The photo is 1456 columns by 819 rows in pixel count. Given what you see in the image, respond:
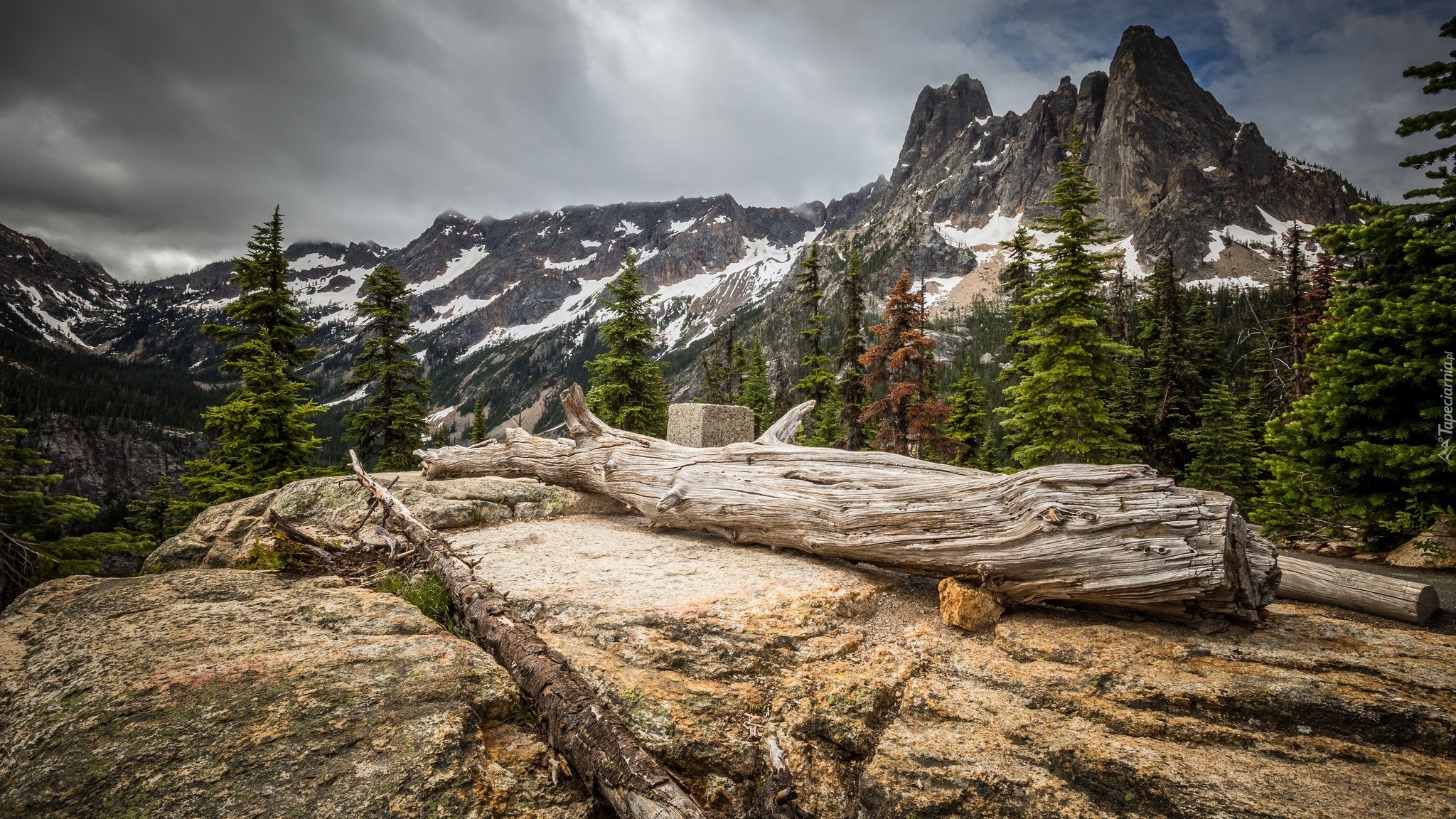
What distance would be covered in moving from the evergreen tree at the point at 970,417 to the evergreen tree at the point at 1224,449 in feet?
29.2

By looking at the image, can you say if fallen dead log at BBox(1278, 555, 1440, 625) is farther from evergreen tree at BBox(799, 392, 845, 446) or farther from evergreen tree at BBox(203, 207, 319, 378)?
evergreen tree at BBox(799, 392, 845, 446)

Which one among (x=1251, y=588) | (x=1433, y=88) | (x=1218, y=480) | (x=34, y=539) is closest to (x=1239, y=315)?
(x=1218, y=480)

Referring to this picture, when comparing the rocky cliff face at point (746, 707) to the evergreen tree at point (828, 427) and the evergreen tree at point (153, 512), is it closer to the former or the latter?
the evergreen tree at point (828, 427)

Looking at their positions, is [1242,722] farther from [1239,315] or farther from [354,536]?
[1239,315]

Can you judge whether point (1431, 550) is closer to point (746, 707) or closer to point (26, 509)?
point (746, 707)

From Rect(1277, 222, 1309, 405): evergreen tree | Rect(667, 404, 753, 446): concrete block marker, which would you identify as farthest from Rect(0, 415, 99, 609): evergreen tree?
Rect(1277, 222, 1309, 405): evergreen tree

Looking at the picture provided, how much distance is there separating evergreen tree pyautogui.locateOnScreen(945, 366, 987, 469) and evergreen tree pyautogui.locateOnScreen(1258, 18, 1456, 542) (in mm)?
18292

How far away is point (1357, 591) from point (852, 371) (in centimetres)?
2115

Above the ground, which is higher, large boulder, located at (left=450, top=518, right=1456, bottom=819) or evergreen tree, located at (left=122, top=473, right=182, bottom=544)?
large boulder, located at (left=450, top=518, right=1456, bottom=819)

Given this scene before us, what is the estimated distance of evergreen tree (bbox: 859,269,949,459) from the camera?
21125 mm

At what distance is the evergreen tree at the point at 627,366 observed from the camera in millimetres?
21328

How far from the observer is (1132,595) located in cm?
441

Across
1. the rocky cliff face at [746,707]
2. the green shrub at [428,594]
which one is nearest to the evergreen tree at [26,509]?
the rocky cliff face at [746,707]

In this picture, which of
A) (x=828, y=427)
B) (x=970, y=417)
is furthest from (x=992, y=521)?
(x=828, y=427)
